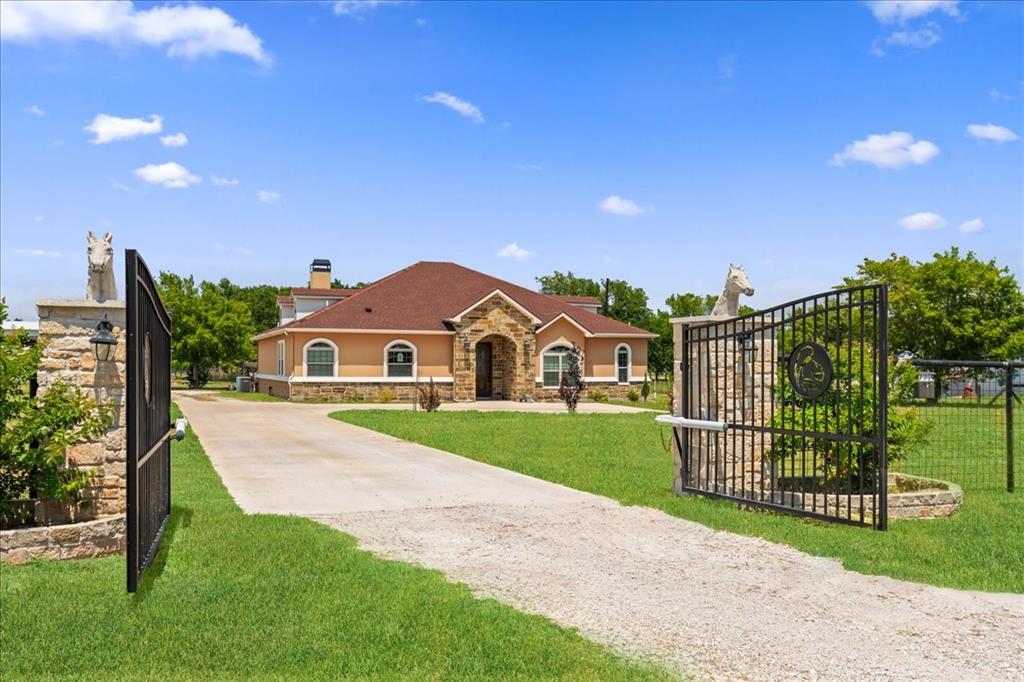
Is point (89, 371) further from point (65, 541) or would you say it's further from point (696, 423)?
point (696, 423)

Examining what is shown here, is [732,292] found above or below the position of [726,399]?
above

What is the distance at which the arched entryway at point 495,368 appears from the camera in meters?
34.9

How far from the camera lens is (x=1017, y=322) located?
3550 centimetres

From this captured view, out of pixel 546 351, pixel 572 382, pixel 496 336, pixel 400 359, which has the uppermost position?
pixel 496 336

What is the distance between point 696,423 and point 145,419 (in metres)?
5.97

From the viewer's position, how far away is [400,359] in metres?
33.8

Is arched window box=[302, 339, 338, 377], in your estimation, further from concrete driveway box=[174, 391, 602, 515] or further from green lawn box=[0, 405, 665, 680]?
green lawn box=[0, 405, 665, 680]

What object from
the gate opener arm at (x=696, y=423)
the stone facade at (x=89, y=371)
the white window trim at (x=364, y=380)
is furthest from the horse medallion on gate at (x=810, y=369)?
the white window trim at (x=364, y=380)

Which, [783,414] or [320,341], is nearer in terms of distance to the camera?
[783,414]

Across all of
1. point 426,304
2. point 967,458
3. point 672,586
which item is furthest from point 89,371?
point 426,304

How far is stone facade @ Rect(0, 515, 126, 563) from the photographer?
6.77 meters

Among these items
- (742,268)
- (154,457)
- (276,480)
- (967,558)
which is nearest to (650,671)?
(967,558)

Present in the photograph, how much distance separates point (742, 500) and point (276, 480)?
6348mm

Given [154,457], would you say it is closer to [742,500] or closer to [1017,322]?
[742,500]
